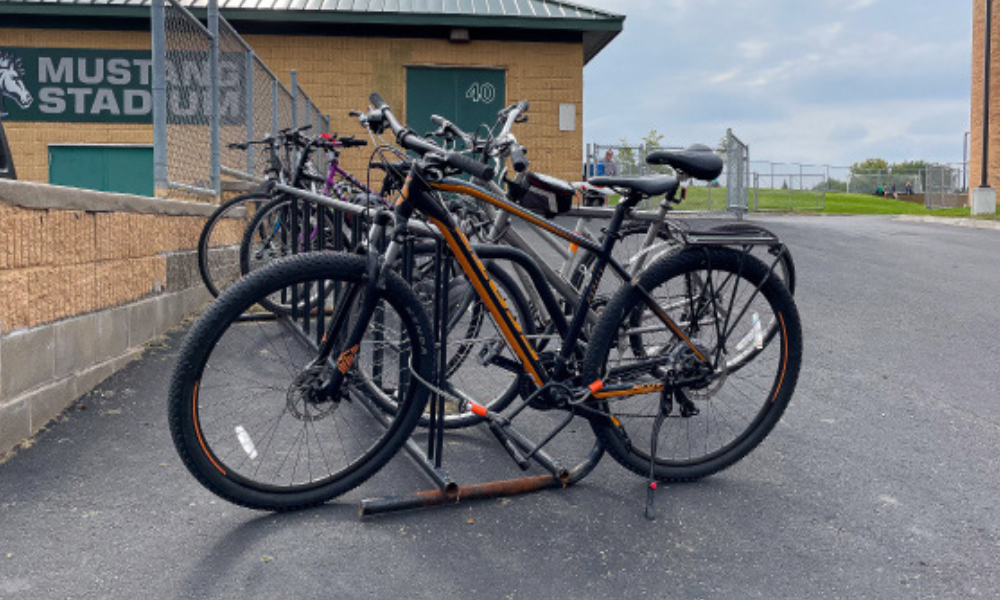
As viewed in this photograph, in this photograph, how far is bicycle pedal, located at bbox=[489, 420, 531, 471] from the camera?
3527 millimetres

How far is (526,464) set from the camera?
11.6 ft

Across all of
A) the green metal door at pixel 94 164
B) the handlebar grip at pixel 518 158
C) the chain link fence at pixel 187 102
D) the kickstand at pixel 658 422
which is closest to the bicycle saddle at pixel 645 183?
the handlebar grip at pixel 518 158

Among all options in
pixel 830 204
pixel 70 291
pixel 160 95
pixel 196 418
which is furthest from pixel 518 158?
pixel 830 204

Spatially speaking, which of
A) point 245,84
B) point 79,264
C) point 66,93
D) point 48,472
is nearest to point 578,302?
point 48,472

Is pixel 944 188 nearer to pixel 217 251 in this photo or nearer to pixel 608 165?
pixel 608 165

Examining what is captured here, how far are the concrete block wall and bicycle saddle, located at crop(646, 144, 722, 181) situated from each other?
278 cm

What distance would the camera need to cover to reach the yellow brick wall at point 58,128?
17578 millimetres

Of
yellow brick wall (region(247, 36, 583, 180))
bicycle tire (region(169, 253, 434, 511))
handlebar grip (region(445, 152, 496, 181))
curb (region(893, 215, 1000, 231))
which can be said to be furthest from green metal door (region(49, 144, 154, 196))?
curb (region(893, 215, 1000, 231))

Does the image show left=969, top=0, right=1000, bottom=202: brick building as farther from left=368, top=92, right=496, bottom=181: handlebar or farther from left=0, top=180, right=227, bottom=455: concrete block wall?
left=368, top=92, right=496, bottom=181: handlebar

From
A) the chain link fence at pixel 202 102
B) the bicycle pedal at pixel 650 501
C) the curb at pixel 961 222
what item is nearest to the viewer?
the bicycle pedal at pixel 650 501

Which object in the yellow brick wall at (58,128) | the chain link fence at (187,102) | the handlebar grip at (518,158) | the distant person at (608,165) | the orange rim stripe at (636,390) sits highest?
the yellow brick wall at (58,128)

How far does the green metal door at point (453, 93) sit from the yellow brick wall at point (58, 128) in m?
5.42

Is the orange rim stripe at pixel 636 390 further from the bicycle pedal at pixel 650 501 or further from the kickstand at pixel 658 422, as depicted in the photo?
the bicycle pedal at pixel 650 501

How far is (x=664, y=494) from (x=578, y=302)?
85 centimetres
